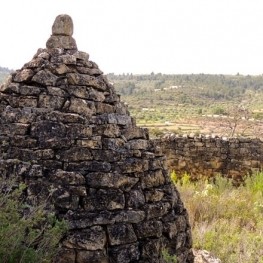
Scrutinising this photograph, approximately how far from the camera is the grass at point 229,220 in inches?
228

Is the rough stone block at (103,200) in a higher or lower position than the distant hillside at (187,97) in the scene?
higher

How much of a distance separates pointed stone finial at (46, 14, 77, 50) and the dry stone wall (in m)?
8.59

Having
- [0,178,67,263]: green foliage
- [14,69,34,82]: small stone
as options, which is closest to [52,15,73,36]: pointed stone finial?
[14,69,34,82]: small stone

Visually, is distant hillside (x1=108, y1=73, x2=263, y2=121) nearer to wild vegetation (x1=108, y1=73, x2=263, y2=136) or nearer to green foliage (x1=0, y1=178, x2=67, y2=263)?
wild vegetation (x1=108, y1=73, x2=263, y2=136)

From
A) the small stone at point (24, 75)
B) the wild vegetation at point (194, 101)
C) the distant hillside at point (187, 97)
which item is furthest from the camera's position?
the distant hillside at point (187, 97)

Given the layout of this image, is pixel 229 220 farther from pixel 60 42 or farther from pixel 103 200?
pixel 60 42

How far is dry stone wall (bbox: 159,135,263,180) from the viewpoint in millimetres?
12977

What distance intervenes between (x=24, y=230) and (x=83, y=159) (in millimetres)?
810

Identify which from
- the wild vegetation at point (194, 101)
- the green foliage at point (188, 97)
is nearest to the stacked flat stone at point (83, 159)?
the wild vegetation at point (194, 101)

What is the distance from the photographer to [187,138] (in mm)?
13070

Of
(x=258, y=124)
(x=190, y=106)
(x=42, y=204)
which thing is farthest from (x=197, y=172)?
(x=190, y=106)

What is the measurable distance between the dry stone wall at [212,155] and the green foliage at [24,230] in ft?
30.3

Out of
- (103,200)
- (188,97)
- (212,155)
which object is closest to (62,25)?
(103,200)

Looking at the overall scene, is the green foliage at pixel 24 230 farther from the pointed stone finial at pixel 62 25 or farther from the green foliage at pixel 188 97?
the green foliage at pixel 188 97
